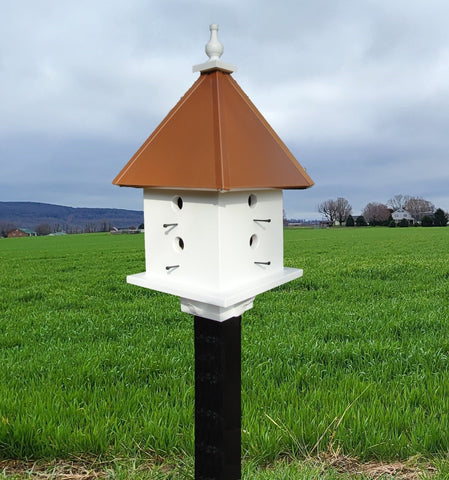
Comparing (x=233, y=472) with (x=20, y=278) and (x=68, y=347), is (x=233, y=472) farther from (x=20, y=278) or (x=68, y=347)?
(x=20, y=278)

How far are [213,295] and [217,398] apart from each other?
0.59m

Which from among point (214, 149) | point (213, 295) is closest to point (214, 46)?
point (214, 149)

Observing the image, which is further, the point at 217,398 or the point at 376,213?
the point at 376,213

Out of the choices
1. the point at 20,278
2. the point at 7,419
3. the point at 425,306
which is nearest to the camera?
the point at 7,419

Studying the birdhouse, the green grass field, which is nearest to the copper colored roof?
the birdhouse

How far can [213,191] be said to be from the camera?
6.72 ft

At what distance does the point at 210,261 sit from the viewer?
83.8 inches

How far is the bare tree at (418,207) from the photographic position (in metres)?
72.6

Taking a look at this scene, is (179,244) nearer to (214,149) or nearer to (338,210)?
(214,149)

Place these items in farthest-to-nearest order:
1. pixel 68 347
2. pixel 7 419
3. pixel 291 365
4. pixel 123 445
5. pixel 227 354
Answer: pixel 68 347, pixel 291 365, pixel 7 419, pixel 123 445, pixel 227 354

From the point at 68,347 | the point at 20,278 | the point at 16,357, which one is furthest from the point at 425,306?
the point at 20,278

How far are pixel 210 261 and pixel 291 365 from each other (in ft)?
7.49

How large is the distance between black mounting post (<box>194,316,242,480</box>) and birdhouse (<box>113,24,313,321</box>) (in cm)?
14

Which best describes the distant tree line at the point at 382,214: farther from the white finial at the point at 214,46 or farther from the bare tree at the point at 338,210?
the white finial at the point at 214,46
